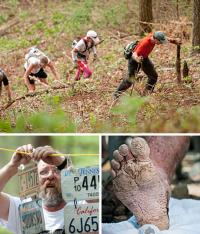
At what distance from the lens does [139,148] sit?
5.10 m

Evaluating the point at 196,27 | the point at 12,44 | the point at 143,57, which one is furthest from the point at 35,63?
the point at 12,44

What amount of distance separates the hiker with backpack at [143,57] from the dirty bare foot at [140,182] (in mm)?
3352

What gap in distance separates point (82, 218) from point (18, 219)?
1.71 ft

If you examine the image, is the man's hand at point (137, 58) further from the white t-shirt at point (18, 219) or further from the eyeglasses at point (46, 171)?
the white t-shirt at point (18, 219)

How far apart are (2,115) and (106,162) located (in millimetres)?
1502

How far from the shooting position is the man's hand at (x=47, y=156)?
4.99 meters

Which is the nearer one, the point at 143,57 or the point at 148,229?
the point at 148,229

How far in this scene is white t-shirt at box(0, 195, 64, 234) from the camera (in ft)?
16.5

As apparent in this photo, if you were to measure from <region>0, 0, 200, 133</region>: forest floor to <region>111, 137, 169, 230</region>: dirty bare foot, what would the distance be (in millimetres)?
221

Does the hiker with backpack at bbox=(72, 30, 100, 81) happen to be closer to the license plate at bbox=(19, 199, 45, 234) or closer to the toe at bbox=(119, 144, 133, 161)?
the toe at bbox=(119, 144, 133, 161)

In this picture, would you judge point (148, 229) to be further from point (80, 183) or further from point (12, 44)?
point (12, 44)

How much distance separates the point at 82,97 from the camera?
909 centimetres

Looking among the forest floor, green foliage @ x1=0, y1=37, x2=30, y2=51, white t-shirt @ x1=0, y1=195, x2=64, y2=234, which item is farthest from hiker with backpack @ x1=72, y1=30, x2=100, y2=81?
white t-shirt @ x1=0, y1=195, x2=64, y2=234

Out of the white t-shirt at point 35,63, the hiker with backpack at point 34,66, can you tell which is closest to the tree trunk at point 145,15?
the hiker with backpack at point 34,66
